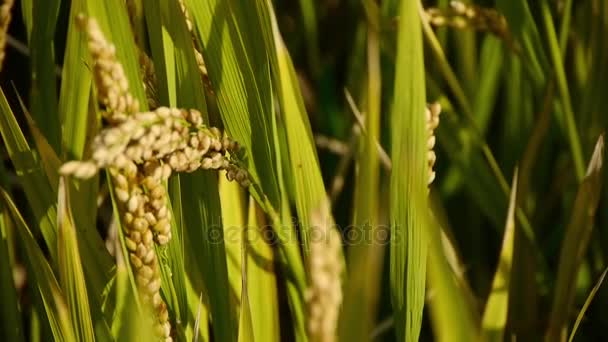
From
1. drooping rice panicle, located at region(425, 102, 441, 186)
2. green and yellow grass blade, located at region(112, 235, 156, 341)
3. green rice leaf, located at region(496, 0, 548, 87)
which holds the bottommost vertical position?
green and yellow grass blade, located at region(112, 235, 156, 341)

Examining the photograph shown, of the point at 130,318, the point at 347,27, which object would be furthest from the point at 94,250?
the point at 347,27

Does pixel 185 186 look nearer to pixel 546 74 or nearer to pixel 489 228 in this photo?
pixel 546 74

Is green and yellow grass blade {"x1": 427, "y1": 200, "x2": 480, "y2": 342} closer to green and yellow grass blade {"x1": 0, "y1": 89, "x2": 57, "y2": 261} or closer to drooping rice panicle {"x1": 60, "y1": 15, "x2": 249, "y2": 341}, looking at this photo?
drooping rice panicle {"x1": 60, "y1": 15, "x2": 249, "y2": 341}

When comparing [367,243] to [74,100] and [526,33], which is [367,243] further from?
[526,33]

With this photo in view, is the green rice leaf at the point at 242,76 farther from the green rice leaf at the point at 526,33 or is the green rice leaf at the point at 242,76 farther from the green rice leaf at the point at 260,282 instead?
the green rice leaf at the point at 526,33

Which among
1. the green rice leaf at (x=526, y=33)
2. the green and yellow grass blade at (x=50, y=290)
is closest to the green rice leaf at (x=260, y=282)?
the green and yellow grass blade at (x=50, y=290)

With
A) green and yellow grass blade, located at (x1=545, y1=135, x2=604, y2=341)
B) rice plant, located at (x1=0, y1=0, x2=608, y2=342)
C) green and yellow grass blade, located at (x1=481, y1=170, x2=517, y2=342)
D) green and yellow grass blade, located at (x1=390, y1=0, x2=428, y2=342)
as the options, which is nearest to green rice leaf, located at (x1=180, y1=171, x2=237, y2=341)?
rice plant, located at (x1=0, y1=0, x2=608, y2=342)

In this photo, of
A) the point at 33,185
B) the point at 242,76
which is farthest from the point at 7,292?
the point at 242,76
